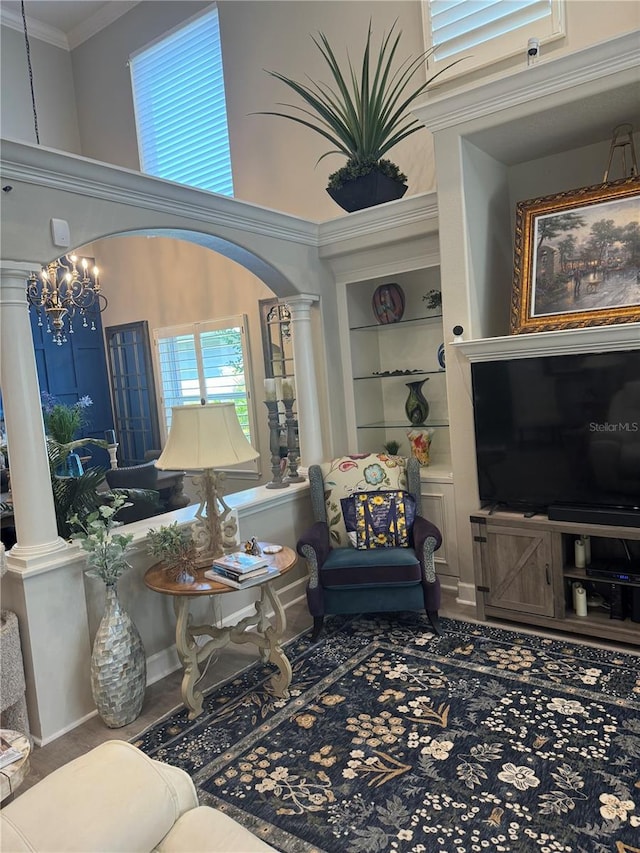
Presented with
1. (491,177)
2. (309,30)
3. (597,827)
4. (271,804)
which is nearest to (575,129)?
(491,177)

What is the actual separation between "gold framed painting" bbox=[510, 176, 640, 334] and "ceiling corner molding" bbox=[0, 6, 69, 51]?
5.92 meters

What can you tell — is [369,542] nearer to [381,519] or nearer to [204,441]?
[381,519]

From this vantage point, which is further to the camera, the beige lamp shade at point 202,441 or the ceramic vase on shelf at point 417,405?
the ceramic vase on shelf at point 417,405

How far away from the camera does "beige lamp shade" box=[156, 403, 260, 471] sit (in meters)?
2.75

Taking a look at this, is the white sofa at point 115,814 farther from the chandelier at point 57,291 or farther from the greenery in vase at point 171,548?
the chandelier at point 57,291

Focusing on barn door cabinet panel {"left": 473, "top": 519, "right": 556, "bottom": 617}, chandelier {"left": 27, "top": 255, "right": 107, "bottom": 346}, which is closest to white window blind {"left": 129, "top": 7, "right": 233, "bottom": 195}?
chandelier {"left": 27, "top": 255, "right": 107, "bottom": 346}

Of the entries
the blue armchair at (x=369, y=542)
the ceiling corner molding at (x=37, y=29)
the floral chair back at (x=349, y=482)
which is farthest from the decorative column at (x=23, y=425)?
the ceiling corner molding at (x=37, y=29)

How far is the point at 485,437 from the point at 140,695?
7.43ft

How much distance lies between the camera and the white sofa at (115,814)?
103cm

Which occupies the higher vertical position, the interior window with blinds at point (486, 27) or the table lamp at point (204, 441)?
the interior window with blinds at point (486, 27)

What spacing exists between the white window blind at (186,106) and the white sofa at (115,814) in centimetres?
544

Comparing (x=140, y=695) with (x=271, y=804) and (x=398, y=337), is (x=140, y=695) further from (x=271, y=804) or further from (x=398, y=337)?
(x=398, y=337)

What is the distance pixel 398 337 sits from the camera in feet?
15.3

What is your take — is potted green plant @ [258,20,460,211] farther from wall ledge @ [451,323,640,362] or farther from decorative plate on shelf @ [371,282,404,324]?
wall ledge @ [451,323,640,362]
